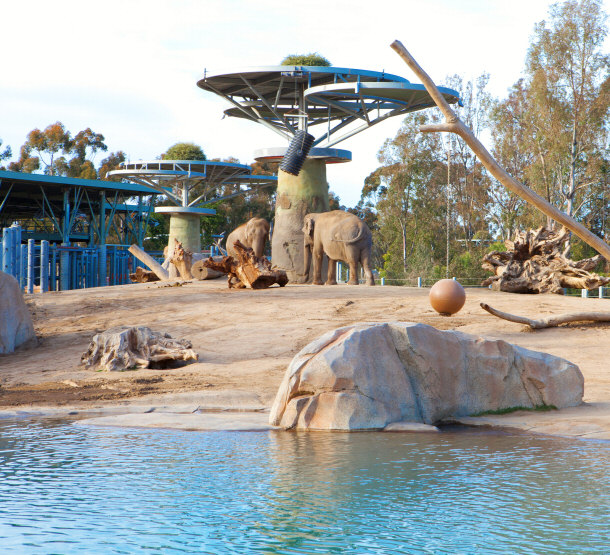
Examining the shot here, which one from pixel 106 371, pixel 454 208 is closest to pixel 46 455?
pixel 106 371

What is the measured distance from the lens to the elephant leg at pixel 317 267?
2014 cm

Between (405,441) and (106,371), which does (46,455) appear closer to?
(405,441)

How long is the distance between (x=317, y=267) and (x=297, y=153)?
3694mm

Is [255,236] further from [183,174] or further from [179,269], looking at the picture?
[183,174]

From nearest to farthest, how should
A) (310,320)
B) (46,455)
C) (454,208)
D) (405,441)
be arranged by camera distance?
(46,455)
(405,441)
(310,320)
(454,208)

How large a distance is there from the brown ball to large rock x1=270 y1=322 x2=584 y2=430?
17.9 feet

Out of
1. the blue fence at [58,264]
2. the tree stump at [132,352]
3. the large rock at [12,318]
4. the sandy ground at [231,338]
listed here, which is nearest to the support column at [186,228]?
the blue fence at [58,264]

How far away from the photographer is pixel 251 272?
17438mm

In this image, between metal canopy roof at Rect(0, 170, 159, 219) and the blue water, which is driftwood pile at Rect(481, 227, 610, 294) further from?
metal canopy roof at Rect(0, 170, 159, 219)

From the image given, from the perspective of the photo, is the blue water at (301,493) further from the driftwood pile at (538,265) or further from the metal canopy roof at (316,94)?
the metal canopy roof at (316,94)

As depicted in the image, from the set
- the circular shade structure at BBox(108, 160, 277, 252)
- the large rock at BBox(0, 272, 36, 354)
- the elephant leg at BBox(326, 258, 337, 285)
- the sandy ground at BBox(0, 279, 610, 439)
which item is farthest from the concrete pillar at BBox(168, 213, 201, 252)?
the large rock at BBox(0, 272, 36, 354)

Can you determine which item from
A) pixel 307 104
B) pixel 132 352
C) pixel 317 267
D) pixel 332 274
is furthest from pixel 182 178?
pixel 132 352

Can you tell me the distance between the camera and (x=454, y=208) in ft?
140

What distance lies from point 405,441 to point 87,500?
272 centimetres
